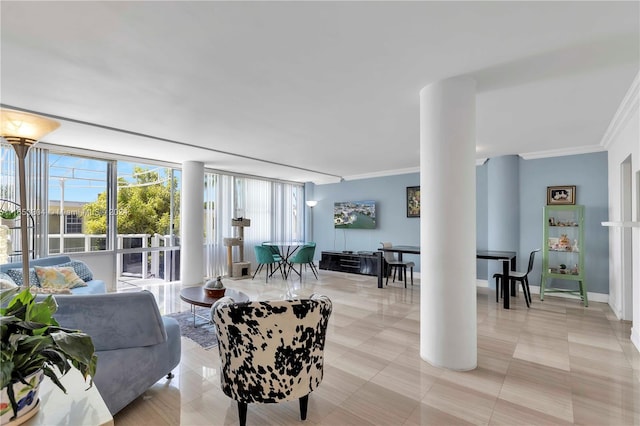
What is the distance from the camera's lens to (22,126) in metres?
2.03

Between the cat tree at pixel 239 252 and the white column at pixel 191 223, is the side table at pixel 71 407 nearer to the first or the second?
the white column at pixel 191 223

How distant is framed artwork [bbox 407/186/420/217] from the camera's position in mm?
7227

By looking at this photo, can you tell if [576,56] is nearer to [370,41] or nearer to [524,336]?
[370,41]

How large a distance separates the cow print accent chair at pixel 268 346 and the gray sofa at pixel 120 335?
0.64 meters

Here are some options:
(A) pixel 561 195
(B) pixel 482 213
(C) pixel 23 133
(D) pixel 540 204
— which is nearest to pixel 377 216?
(B) pixel 482 213

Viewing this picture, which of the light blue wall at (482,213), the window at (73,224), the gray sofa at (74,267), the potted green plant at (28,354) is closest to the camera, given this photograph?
the potted green plant at (28,354)

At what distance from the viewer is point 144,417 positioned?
2.12 metres

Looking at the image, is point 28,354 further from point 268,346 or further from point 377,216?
point 377,216

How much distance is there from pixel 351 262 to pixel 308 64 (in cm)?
598

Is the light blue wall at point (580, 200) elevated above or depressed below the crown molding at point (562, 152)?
below

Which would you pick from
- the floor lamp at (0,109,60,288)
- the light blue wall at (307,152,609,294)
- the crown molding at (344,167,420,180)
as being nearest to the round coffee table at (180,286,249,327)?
the floor lamp at (0,109,60,288)

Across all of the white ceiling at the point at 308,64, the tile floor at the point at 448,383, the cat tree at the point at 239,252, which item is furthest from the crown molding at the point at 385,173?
the tile floor at the point at 448,383

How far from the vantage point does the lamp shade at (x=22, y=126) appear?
6.44 ft

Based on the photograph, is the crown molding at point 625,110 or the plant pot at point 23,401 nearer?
the plant pot at point 23,401
